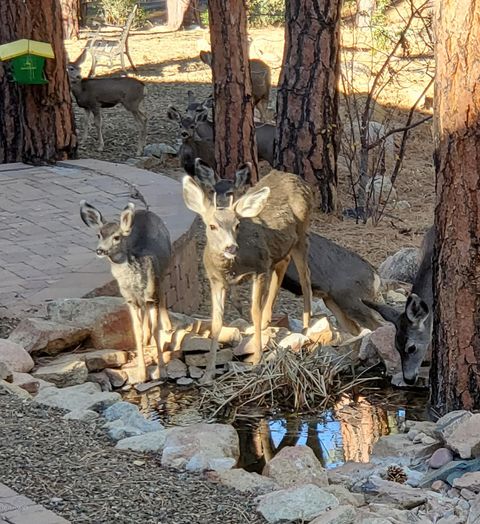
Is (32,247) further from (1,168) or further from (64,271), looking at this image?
(1,168)

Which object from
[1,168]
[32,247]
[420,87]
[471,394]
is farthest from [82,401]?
[420,87]

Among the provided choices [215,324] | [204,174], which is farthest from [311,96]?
[215,324]

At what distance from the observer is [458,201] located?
7020 mm

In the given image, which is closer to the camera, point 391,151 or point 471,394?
point 471,394

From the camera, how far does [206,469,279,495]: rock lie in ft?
18.3

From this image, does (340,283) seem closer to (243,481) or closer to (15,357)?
(15,357)

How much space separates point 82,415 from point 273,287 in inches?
120

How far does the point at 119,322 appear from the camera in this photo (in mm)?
8594

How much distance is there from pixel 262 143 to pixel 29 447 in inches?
404

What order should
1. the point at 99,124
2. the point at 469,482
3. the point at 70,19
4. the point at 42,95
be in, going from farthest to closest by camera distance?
the point at 70,19, the point at 99,124, the point at 42,95, the point at 469,482

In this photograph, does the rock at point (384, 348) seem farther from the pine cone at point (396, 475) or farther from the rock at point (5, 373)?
the rock at point (5, 373)

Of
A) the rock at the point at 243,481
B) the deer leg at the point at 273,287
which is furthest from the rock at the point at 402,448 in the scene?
the deer leg at the point at 273,287

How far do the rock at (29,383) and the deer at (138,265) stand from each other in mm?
776

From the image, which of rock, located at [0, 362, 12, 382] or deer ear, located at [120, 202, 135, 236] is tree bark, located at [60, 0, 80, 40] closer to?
deer ear, located at [120, 202, 135, 236]
